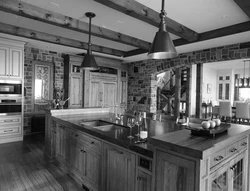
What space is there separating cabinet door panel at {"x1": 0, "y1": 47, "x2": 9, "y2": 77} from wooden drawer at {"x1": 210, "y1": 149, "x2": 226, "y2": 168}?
17.8 ft

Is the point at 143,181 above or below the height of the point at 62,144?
above

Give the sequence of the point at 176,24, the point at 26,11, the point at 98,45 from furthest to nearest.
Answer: the point at 98,45
the point at 176,24
the point at 26,11

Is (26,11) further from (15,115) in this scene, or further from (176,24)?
(15,115)

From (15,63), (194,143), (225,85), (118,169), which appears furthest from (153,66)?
(225,85)

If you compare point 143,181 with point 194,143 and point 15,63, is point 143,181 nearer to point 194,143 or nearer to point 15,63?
point 194,143

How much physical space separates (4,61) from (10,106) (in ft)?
4.13

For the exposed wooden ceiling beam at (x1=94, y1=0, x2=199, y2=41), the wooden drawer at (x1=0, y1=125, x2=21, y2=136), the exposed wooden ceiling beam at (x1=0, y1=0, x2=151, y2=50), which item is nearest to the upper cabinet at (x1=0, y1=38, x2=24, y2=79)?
the wooden drawer at (x1=0, y1=125, x2=21, y2=136)

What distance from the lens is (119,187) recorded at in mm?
1905

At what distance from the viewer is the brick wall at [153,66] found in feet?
15.2

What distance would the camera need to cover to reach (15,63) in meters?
5.02

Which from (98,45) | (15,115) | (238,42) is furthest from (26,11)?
(238,42)

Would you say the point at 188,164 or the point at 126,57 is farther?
the point at 126,57

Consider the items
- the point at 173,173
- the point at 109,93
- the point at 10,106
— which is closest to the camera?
the point at 173,173

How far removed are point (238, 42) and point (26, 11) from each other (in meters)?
4.74
